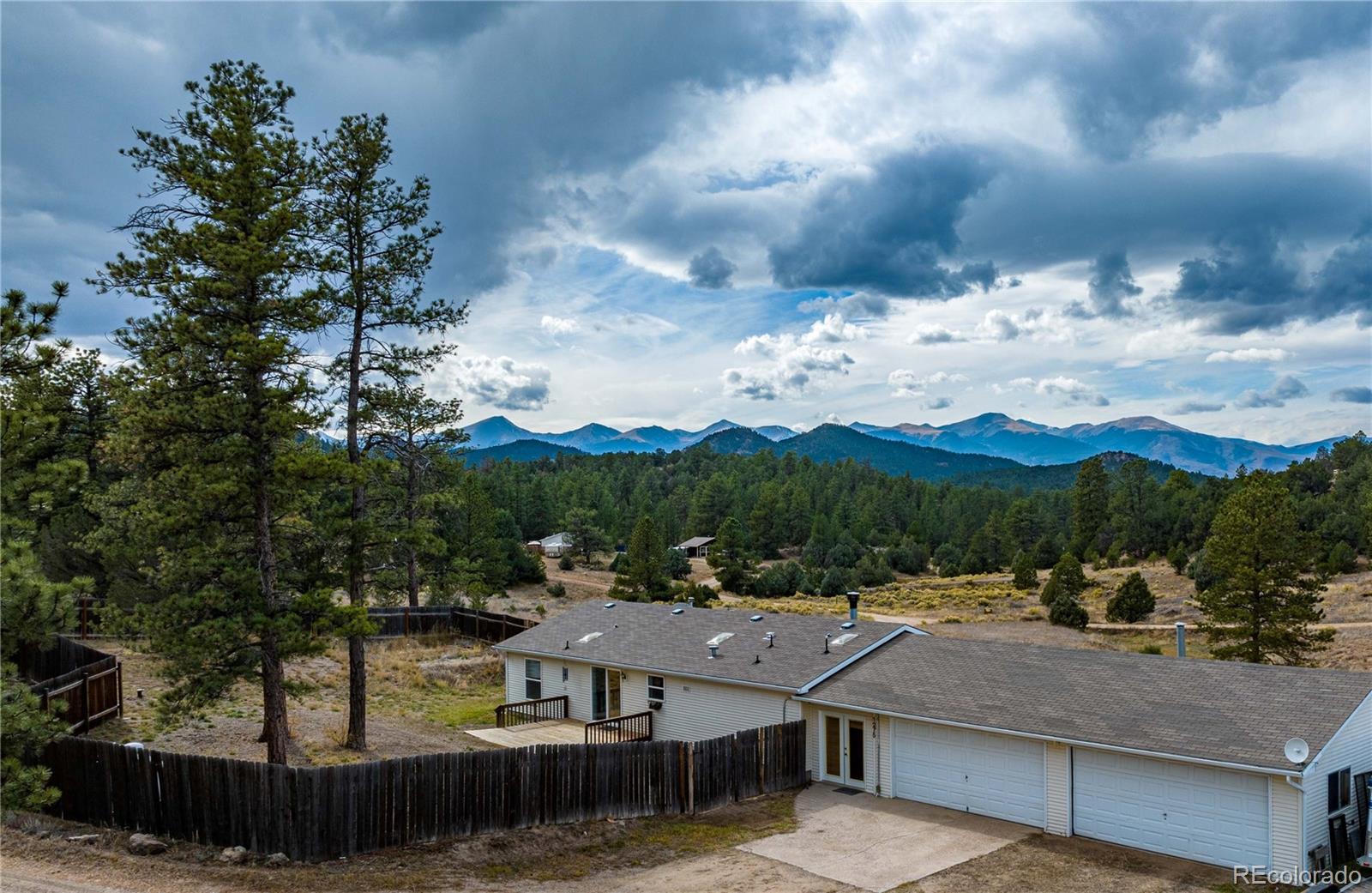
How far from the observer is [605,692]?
25.2m

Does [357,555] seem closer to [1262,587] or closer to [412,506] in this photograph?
[412,506]

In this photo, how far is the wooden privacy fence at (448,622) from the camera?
124ft

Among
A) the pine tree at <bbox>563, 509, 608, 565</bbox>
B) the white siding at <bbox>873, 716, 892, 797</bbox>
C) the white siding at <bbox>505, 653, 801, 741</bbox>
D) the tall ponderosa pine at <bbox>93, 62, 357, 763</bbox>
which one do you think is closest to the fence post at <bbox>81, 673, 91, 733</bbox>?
the tall ponderosa pine at <bbox>93, 62, 357, 763</bbox>

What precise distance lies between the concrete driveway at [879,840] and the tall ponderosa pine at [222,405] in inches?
365

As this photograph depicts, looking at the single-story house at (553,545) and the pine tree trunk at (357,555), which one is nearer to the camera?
the pine tree trunk at (357,555)

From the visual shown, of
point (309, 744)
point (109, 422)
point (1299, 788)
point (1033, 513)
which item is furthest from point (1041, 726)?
point (1033, 513)

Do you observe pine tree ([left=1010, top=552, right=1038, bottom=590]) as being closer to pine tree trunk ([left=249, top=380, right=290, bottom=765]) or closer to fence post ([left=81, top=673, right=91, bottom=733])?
pine tree trunk ([left=249, top=380, right=290, bottom=765])

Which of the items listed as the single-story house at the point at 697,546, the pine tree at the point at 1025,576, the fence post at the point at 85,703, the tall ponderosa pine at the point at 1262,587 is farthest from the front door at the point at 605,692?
the single-story house at the point at 697,546

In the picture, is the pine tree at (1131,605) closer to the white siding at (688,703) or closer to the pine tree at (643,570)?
the pine tree at (643,570)

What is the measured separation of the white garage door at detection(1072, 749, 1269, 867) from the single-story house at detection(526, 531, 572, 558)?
73.6 metres

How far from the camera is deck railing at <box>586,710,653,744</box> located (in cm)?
2298

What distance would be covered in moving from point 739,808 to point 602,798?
2951 millimetres

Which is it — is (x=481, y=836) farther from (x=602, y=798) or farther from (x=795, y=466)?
(x=795, y=466)

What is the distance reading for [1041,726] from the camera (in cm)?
1630
